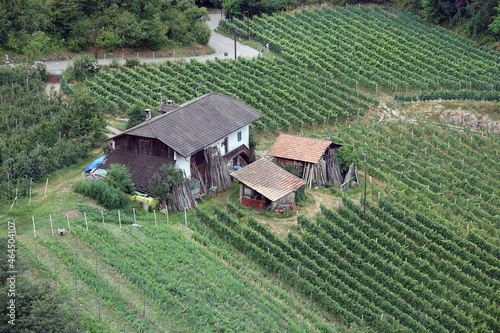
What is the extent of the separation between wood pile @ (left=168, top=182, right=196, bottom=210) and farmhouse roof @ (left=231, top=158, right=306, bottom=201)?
10.2 feet

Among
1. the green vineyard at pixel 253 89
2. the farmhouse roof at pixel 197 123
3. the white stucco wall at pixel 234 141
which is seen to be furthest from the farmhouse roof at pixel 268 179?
the green vineyard at pixel 253 89

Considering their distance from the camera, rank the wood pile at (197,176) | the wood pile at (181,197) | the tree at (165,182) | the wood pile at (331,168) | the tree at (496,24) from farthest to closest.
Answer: the tree at (496,24) < the wood pile at (331,168) < the wood pile at (197,176) < the wood pile at (181,197) < the tree at (165,182)

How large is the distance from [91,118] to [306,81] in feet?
68.0

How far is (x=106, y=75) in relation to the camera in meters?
60.6

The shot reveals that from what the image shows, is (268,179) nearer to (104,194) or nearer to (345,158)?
(345,158)

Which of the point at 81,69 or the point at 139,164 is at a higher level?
the point at 81,69

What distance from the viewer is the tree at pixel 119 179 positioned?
4119 centimetres

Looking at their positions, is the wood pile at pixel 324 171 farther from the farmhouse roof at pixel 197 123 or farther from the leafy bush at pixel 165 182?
the leafy bush at pixel 165 182

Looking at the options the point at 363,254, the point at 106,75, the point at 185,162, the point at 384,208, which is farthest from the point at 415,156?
the point at 106,75

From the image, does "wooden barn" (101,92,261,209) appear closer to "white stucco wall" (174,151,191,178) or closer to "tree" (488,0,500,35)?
"white stucco wall" (174,151,191,178)

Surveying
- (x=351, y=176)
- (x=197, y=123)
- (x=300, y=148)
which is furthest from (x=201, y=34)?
(x=351, y=176)

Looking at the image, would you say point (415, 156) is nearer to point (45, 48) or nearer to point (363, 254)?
point (363, 254)

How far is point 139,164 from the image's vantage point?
4303 centimetres

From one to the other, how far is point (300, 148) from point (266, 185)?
474 centimetres
